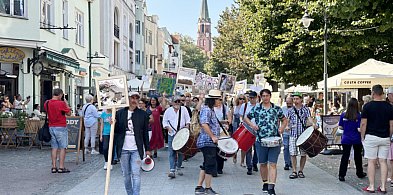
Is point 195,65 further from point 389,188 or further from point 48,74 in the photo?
point 389,188

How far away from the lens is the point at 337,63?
81.9ft

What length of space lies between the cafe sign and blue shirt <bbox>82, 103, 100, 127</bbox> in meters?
6.15

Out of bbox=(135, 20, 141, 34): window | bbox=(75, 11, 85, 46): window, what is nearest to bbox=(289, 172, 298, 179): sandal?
bbox=(75, 11, 85, 46): window

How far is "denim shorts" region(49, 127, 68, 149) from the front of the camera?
11.4 m

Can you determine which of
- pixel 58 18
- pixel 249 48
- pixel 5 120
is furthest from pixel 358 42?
pixel 5 120

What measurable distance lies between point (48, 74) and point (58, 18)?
279 cm

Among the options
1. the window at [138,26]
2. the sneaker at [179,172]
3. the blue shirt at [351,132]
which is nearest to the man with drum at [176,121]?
the sneaker at [179,172]

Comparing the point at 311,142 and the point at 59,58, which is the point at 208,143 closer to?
the point at 311,142

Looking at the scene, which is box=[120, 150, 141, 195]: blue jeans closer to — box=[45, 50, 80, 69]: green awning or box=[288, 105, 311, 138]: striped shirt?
box=[288, 105, 311, 138]: striped shirt

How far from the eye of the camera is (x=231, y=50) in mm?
51000

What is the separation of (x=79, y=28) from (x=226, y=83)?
1357 cm

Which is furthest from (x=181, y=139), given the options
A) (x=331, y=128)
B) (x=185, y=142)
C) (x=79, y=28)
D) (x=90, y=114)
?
(x=79, y=28)

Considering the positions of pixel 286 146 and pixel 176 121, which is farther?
pixel 286 146

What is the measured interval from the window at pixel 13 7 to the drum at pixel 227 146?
13605 millimetres
